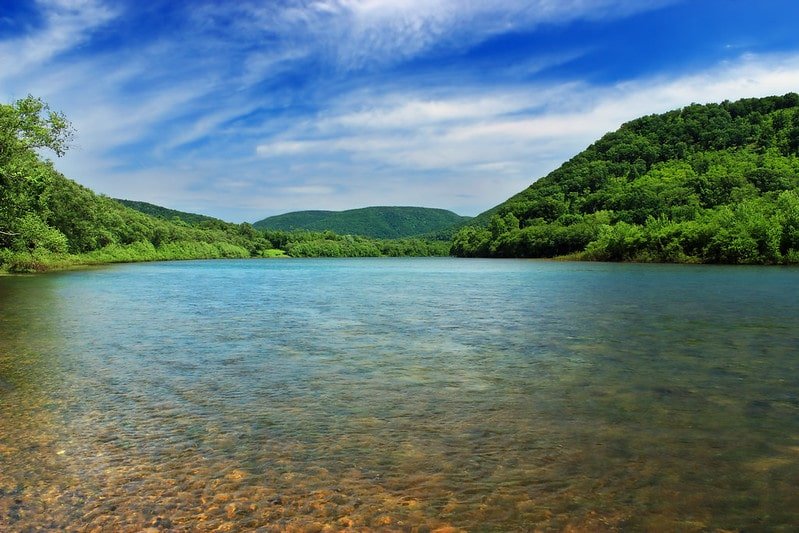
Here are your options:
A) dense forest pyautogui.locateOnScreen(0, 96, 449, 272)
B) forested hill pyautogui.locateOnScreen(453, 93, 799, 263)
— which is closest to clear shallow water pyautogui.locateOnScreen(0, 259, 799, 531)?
dense forest pyautogui.locateOnScreen(0, 96, 449, 272)

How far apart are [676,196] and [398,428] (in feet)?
414

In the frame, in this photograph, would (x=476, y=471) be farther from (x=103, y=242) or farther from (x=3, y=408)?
(x=103, y=242)

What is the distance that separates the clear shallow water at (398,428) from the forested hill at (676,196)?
72.6 meters

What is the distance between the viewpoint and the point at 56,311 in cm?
2508

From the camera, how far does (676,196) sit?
120 m

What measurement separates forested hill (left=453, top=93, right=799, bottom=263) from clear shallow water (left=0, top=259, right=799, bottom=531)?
72630 mm

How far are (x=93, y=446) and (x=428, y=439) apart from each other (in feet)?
15.3

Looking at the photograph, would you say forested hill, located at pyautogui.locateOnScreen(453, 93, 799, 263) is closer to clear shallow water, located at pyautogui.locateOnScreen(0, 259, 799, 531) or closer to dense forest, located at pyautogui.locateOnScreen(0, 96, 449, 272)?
clear shallow water, located at pyautogui.locateOnScreen(0, 259, 799, 531)

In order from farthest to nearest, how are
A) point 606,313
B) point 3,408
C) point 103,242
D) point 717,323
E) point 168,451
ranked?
point 103,242 → point 606,313 → point 717,323 → point 3,408 → point 168,451

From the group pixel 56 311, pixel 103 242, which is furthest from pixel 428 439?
pixel 103 242

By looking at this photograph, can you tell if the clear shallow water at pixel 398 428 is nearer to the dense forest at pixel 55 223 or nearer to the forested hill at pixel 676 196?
the dense forest at pixel 55 223

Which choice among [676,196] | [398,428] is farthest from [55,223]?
[676,196]

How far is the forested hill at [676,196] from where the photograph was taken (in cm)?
8394

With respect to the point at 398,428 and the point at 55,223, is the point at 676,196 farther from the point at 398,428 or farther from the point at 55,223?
the point at 398,428
